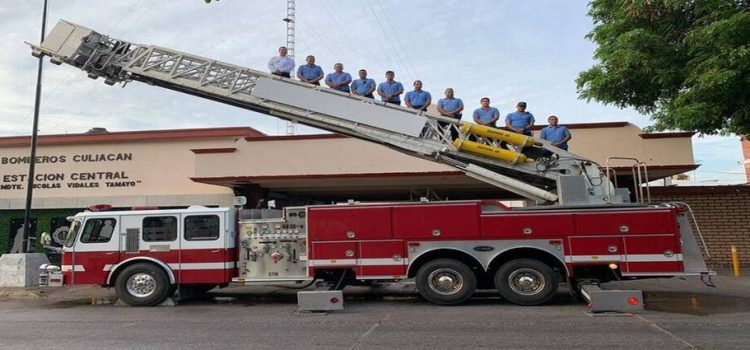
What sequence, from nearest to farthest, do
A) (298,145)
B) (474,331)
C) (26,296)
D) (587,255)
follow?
(474,331) < (587,255) < (26,296) < (298,145)

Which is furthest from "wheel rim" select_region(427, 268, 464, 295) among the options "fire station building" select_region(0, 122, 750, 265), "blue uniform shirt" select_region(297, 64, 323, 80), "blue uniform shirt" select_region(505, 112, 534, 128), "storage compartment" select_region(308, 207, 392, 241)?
"fire station building" select_region(0, 122, 750, 265)

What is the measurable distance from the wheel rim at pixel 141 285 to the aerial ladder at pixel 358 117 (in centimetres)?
366

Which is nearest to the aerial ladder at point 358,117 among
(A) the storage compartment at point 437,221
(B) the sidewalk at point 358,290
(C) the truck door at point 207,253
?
(A) the storage compartment at point 437,221

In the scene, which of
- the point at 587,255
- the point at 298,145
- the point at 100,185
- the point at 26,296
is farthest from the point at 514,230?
the point at 100,185

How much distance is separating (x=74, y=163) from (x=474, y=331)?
17.1 m

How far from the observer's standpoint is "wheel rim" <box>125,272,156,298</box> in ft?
35.4

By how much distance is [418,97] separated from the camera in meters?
11.0

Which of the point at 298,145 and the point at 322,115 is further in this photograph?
the point at 298,145

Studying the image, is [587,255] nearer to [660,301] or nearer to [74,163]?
[660,301]

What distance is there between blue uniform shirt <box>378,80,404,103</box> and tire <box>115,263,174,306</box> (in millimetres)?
5431

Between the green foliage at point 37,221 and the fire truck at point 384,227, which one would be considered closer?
the fire truck at point 384,227

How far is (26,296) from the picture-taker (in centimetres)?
1322

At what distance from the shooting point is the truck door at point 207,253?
424 inches

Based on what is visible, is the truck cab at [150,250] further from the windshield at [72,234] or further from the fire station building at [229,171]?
the fire station building at [229,171]
